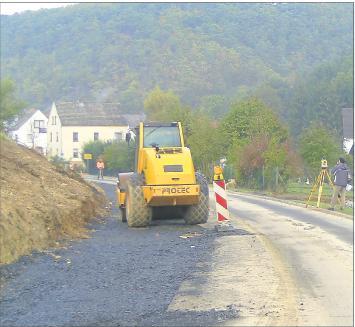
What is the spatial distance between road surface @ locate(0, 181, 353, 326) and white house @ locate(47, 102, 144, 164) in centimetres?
8544

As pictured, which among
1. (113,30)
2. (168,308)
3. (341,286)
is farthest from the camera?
(113,30)

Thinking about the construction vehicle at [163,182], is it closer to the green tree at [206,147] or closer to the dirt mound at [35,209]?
the dirt mound at [35,209]

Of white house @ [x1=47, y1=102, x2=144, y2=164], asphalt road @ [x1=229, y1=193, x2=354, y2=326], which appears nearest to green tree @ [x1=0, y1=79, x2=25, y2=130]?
white house @ [x1=47, y1=102, x2=144, y2=164]

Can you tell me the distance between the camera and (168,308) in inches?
338

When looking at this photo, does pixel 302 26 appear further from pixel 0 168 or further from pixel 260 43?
pixel 0 168

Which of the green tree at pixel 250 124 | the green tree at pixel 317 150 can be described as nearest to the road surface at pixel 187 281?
the green tree at pixel 317 150

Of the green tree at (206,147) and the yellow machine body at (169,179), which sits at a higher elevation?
the green tree at (206,147)

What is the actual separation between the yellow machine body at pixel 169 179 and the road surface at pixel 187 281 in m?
1.03

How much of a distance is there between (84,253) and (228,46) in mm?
83891

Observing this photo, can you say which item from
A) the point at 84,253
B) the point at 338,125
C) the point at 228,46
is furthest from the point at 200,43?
the point at 84,253

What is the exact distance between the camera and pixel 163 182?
674 inches

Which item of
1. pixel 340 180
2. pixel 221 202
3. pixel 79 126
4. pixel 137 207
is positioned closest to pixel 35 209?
pixel 137 207

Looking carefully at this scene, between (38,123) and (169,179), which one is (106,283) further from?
(38,123)

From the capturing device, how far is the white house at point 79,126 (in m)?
101
